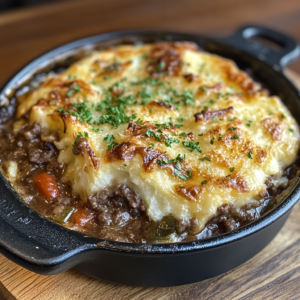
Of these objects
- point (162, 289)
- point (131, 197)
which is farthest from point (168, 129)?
point (162, 289)

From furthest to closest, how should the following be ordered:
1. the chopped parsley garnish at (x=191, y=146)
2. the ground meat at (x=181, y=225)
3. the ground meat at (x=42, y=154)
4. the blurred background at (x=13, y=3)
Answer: the blurred background at (x=13, y=3) → the ground meat at (x=42, y=154) → the chopped parsley garnish at (x=191, y=146) → the ground meat at (x=181, y=225)

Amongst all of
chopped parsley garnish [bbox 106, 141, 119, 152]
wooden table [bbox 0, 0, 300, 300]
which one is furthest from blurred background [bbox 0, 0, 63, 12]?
chopped parsley garnish [bbox 106, 141, 119, 152]

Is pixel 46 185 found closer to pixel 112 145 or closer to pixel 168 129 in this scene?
pixel 112 145

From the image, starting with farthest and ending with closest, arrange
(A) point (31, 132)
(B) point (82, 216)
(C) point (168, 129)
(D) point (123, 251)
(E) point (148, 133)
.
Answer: (A) point (31, 132)
(C) point (168, 129)
(E) point (148, 133)
(B) point (82, 216)
(D) point (123, 251)

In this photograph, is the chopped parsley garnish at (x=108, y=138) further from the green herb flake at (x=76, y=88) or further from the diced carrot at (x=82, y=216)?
the green herb flake at (x=76, y=88)

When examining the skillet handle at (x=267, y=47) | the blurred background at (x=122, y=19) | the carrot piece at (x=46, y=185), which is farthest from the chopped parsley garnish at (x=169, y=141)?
the blurred background at (x=122, y=19)

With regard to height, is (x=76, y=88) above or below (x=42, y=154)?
above

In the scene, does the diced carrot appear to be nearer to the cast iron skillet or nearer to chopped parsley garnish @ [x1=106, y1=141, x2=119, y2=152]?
the cast iron skillet
